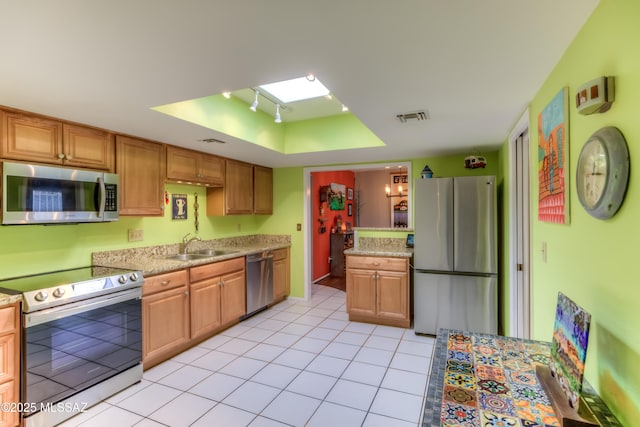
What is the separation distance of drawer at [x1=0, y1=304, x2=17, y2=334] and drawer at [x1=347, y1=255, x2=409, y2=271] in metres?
3.08

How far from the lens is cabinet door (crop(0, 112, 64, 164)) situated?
2094 mm

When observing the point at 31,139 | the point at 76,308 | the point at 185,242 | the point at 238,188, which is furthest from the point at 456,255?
the point at 31,139

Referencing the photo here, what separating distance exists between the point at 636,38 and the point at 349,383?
2595 millimetres

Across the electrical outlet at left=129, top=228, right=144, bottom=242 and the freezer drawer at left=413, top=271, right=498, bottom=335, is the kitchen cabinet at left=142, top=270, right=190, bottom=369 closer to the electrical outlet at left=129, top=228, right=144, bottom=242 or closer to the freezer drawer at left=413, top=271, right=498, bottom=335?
the electrical outlet at left=129, top=228, right=144, bottom=242

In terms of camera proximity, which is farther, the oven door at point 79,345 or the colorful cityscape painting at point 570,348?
the oven door at point 79,345

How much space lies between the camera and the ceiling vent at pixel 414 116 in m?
2.33

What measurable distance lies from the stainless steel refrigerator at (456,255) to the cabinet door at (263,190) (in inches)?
93.2

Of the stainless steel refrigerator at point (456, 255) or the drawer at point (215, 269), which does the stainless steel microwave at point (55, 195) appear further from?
the stainless steel refrigerator at point (456, 255)

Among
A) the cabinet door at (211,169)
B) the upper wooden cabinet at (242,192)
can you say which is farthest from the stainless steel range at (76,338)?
the upper wooden cabinet at (242,192)

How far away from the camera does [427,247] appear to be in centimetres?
351

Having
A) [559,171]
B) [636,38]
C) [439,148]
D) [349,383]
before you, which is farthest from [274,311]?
[636,38]

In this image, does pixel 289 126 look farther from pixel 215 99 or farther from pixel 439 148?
pixel 439 148

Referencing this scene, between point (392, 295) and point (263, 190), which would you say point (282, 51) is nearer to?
point (392, 295)

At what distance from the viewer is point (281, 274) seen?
475 cm
